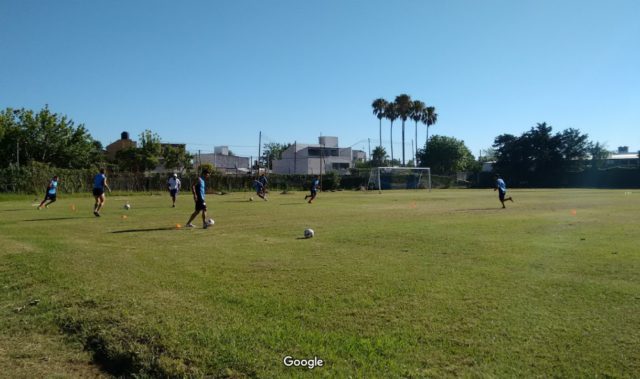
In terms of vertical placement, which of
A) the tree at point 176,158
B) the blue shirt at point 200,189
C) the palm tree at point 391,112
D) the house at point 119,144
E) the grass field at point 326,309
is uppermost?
the palm tree at point 391,112

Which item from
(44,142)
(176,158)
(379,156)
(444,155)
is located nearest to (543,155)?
(444,155)

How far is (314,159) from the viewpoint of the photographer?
92.8 meters

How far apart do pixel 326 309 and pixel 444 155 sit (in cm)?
8826

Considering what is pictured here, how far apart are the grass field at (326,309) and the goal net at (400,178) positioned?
50854mm

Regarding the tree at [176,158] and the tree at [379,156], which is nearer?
the tree at [176,158]

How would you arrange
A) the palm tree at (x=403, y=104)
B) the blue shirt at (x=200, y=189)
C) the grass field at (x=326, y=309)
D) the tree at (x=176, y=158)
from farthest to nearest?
the palm tree at (x=403, y=104), the tree at (x=176, y=158), the blue shirt at (x=200, y=189), the grass field at (x=326, y=309)

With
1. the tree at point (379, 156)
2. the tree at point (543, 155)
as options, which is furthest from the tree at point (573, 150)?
the tree at point (379, 156)

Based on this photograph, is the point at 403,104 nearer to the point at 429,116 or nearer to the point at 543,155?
the point at 429,116

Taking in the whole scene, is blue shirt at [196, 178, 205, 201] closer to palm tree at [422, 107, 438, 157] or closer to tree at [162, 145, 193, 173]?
tree at [162, 145, 193, 173]

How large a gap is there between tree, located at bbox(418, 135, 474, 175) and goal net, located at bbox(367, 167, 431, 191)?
79.2ft

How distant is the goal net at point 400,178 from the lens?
6253cm

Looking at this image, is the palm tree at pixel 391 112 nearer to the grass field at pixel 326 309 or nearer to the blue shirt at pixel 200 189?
the blue shirt at pixel 200 189

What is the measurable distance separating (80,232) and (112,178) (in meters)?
32.9

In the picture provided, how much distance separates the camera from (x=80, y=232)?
47.6 ft
